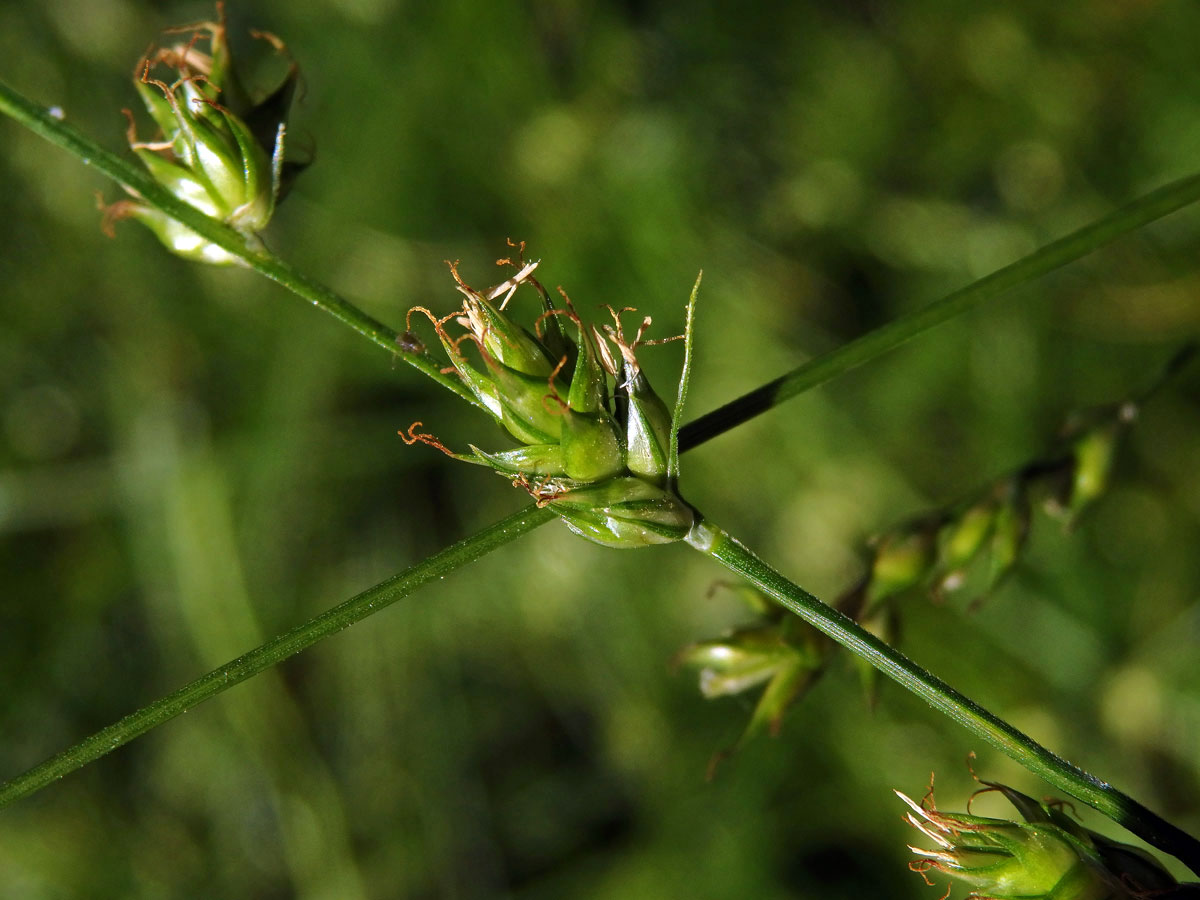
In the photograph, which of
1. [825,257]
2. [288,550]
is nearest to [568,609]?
[288,550]

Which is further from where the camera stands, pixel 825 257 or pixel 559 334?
pixel 825 257

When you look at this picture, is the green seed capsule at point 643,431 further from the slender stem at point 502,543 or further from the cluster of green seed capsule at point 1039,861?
the cluster of green seed capsule at point 1039,861

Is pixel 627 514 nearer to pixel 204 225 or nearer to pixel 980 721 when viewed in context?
pixel 980 721

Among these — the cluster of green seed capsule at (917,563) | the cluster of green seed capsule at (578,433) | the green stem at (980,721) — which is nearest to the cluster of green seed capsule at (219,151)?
the cluster of green seed capsule at (578,433)

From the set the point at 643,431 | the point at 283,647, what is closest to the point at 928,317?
the point at 643,431

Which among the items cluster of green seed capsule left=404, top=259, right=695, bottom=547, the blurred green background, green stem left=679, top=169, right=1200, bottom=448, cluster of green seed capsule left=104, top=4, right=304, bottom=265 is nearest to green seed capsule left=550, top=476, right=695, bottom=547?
cluster of green seed capsule left=404, top=259, right=695, bottom=547

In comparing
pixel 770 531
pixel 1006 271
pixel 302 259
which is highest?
pixel 1006 271

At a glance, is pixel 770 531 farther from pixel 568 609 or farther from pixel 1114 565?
pixel 1114 565

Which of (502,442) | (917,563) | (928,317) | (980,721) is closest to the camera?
(980,721)
